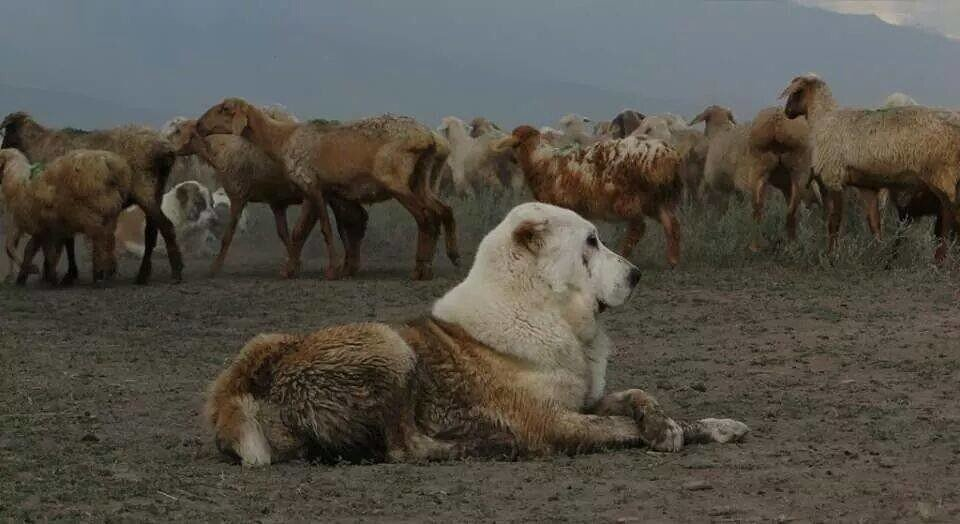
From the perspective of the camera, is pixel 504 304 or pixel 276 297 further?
pixel 276 297

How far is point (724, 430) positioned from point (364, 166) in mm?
8963

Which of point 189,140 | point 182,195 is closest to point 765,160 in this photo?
point 189,140

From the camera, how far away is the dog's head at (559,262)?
6.99 m

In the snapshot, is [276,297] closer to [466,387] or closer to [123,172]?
[123,172]

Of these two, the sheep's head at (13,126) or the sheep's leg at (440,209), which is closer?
the sheep's leg at (440,209)

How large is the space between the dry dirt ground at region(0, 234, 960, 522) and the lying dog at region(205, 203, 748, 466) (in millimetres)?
139

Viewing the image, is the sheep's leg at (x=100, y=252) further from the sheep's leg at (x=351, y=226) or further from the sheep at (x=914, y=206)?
the sheep at (x=914, y=206)

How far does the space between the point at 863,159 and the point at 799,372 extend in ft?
18.3

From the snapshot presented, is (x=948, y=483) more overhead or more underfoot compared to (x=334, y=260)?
more overhead

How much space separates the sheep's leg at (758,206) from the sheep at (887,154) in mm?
1100

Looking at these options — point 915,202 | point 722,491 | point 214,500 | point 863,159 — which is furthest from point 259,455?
point 915,202

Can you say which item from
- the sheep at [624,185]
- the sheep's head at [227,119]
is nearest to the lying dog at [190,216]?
the sheep's head at [227,119]

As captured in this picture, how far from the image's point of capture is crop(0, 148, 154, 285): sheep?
15.1 metres

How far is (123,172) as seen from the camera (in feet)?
50.5
